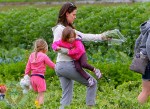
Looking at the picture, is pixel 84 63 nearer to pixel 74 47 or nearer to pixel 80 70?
pixel 80 70

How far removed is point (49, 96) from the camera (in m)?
9.23

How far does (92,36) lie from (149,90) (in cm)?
96

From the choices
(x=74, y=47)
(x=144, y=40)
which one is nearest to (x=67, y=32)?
(x=74, y=47)

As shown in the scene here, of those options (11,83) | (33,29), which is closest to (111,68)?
(11,83)

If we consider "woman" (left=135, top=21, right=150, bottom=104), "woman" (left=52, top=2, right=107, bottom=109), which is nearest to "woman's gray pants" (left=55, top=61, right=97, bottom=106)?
"woman" (left=52, top=2, right=107, bottom=109)

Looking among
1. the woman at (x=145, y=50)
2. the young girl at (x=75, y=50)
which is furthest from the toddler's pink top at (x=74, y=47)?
the woman at (x=145, y=50)

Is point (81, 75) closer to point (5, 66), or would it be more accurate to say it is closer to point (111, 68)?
Result: point (111, 68)

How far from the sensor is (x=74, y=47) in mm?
7500

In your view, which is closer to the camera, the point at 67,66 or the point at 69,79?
the point at 67,66

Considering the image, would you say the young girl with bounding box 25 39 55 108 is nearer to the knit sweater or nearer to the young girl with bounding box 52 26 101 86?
the young girl with bounding box 52 26 101 86

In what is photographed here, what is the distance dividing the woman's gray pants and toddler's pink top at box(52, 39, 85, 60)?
12cm

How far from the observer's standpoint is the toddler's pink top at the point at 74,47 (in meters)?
7.46

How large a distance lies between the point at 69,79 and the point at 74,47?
16.1 inches

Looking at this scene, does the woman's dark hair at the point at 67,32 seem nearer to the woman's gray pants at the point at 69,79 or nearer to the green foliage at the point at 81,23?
the woman's gray pants at the point at 69,79
